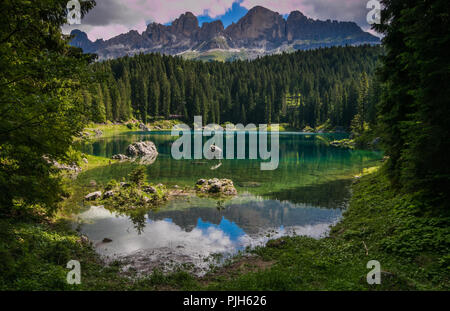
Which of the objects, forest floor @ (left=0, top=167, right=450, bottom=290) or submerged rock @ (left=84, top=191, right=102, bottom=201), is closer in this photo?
forest floor @ (left=0, top=167, right=450, bottom=290)

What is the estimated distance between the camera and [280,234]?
670 inches

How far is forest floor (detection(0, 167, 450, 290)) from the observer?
315 inches

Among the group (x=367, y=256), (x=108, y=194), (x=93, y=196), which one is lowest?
(x=93, y=196)

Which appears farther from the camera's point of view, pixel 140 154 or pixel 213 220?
pixel 140 154

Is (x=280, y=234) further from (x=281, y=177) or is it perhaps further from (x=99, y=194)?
(x=281, y=177)

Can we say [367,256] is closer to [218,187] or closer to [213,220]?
[213,220]

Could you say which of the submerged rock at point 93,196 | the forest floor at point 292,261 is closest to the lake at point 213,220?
the forest floor at point 292,261

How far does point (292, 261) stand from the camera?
1188 cm

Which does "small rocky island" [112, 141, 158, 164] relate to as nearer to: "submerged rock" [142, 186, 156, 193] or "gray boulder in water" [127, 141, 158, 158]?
"gray boulder in water" [127, 141, 158, 158]

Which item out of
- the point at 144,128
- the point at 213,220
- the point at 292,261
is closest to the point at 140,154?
the point at 213,220

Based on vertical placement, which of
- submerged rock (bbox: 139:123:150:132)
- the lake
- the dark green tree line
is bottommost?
the lake

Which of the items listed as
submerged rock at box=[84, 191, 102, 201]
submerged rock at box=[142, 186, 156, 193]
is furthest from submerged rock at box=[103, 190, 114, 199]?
submerged rock at box=[142, 186, 156, 193]
